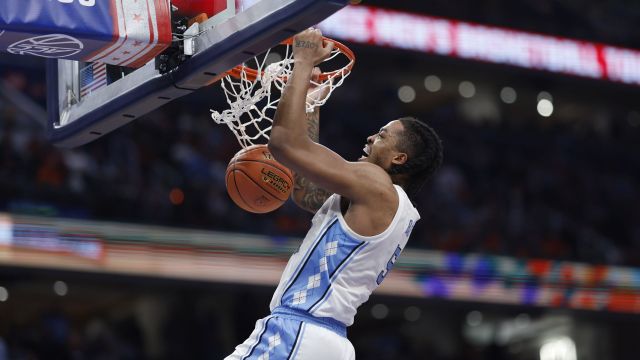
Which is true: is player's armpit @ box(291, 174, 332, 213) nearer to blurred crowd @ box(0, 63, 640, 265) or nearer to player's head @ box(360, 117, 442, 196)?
player's head @ box(360, 117, 442, 196)

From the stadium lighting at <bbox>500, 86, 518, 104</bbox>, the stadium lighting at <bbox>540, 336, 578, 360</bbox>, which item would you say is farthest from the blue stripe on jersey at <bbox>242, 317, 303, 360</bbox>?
the stadium lighting at <bbox>500, 86, 518, 104</bbox>

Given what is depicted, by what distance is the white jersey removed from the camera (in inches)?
153

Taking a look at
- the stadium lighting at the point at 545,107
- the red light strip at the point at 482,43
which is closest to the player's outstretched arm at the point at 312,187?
the red light strip at the point at 482,43

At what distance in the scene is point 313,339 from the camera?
3.85 m

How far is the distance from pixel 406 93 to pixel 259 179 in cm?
1551

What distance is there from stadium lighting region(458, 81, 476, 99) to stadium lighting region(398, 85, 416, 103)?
0.93 meters

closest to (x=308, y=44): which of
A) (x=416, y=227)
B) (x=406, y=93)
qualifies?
(x=416, y=227)

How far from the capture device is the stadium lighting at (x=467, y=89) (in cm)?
2000

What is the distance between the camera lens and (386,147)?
4121 millimetres

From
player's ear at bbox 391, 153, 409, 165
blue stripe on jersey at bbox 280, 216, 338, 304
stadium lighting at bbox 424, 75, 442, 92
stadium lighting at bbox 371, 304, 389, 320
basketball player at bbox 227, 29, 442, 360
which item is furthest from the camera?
stadium lighting at bbox 424, 75, 442, 92

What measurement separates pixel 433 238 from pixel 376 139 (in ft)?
31.4

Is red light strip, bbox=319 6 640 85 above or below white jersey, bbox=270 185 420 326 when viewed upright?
above

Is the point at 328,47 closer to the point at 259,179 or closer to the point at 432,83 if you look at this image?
the point at 259,179

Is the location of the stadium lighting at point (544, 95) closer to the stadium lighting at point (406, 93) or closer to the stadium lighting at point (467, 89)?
the stadium lighting at point (467, 89)
